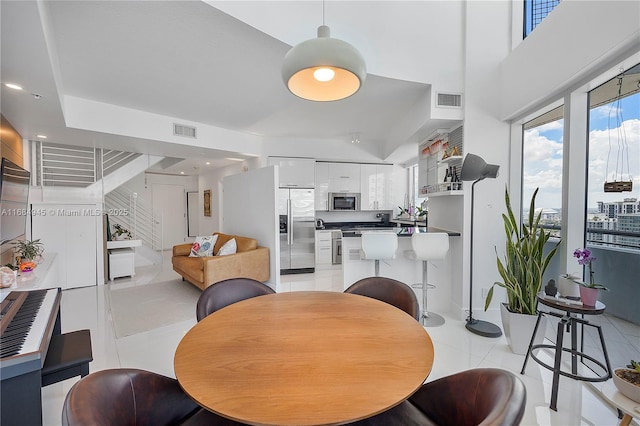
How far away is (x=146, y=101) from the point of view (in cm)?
385

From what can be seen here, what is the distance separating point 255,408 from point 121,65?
11.5 ft

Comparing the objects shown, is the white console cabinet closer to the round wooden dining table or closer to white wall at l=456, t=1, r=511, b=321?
the round wooden dining table

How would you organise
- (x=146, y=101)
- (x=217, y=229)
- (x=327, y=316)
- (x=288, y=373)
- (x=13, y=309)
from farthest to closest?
(x=217, y=229) < (x=146, y=101) < (x=13, y=309) < (x=327, y=316) < (x=288, y=373)

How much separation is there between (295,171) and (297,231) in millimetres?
1230

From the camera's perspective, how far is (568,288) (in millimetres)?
1986

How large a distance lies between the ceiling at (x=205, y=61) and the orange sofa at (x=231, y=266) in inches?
79.6

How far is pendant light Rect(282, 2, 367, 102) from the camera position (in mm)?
1246

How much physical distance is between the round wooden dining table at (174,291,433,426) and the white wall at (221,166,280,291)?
9.42 feet

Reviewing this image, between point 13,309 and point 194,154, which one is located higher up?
point 194,154

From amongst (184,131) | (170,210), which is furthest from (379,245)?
(170,210)

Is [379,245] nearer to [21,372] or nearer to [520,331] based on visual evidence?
[520,331]

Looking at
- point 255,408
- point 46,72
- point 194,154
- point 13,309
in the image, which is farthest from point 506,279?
point 194,154

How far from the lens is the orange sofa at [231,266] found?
390cm

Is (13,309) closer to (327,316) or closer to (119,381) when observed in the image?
(119,381)
